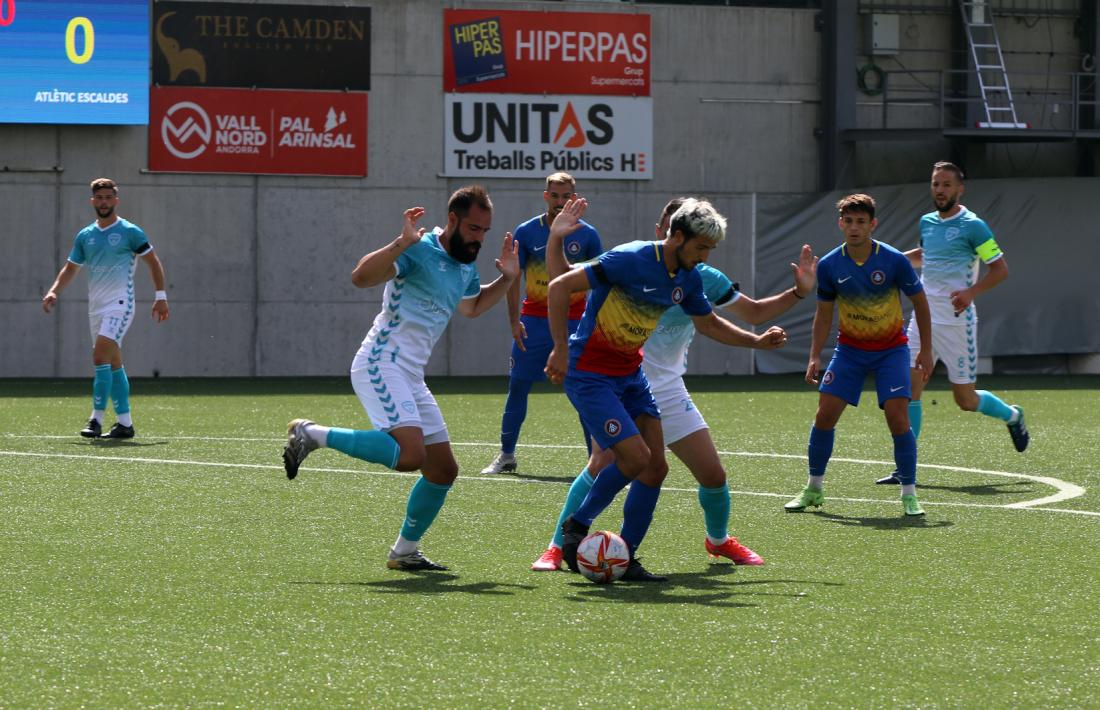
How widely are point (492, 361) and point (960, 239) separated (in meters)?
→ 13.7

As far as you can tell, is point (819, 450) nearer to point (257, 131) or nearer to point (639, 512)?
point (639, 512)

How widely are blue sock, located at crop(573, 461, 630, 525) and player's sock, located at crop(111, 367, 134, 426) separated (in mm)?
7290

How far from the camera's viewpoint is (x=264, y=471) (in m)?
11.6

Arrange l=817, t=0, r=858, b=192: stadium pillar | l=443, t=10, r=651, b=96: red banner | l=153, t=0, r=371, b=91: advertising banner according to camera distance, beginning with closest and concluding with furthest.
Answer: l=153, t=0, r=371, b=91: advertising banner → l=443, t=10, r=651, b=96: red banner → l=817, t=0, r=858, b=192: stadium pillar

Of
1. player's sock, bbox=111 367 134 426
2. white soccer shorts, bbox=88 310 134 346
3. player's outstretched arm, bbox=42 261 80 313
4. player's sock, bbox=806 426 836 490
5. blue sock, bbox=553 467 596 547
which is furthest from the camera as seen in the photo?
player's outstretched arm, bbox=42 261 80 313

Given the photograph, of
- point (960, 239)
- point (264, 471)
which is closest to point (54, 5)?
point (264, 471)

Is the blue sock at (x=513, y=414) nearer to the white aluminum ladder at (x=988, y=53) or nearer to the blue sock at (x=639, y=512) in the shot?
the blue sock at (x=639, y=512)

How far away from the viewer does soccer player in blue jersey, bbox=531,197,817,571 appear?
305 inches

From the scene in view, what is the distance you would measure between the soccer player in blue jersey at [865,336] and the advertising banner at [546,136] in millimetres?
14828

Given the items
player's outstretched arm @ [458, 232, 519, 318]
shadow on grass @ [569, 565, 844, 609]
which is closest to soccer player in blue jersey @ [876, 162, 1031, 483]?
player's outstretched arm @ [458, 232, 519, 318]

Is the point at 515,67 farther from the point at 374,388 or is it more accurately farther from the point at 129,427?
the point at 374,388

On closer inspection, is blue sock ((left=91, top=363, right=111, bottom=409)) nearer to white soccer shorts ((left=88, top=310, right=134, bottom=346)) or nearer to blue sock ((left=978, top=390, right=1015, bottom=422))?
white soccer shorts ((left=88, top=310, right=134, bottom=346))

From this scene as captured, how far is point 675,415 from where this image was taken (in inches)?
306

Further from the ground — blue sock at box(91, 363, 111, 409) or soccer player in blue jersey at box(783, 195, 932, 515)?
soccer player in blue jersey at box(783, 195, 932, 515)
